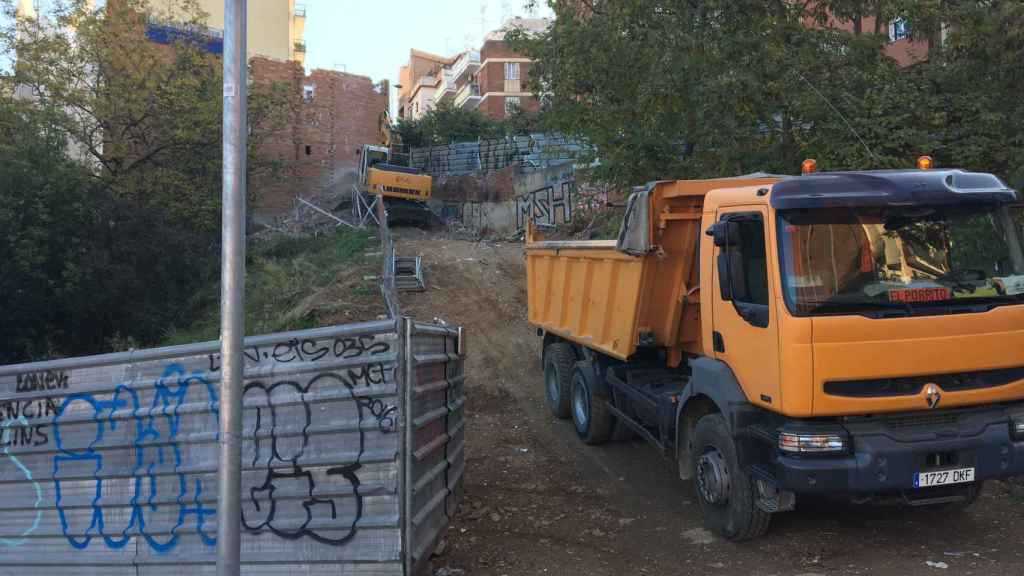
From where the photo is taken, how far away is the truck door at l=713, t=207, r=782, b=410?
509 centimetres

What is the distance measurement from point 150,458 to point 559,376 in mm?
5962

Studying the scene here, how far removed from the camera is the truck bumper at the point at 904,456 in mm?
4762

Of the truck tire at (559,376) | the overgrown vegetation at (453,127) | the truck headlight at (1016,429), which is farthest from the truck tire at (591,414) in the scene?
the overgrown vegetation at (453,127)

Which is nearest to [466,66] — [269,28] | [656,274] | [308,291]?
[269,28]

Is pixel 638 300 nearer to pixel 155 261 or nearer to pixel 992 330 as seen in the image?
pixel 992 330

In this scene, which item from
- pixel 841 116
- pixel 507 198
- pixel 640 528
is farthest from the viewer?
pixel 507 198

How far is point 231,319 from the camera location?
3.61 m

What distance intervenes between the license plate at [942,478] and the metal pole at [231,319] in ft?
13.0

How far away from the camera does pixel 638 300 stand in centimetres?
718

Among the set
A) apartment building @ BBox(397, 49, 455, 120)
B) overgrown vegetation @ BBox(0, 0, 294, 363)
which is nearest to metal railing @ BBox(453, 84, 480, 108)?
apartment building @ BBox(397, 49, 455, 120)

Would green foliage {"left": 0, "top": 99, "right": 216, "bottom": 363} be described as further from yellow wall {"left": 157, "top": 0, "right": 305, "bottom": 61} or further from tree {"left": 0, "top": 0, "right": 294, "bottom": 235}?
yellow wall {"left": 157, "top": 0, "right": 305, "bottom": 61}

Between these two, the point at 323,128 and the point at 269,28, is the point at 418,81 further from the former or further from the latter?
the point at 323,128

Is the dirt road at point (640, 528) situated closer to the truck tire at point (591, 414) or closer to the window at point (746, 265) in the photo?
the truck tire at point (591, 414)

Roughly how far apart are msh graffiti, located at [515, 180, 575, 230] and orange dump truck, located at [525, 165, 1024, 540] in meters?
22.4
